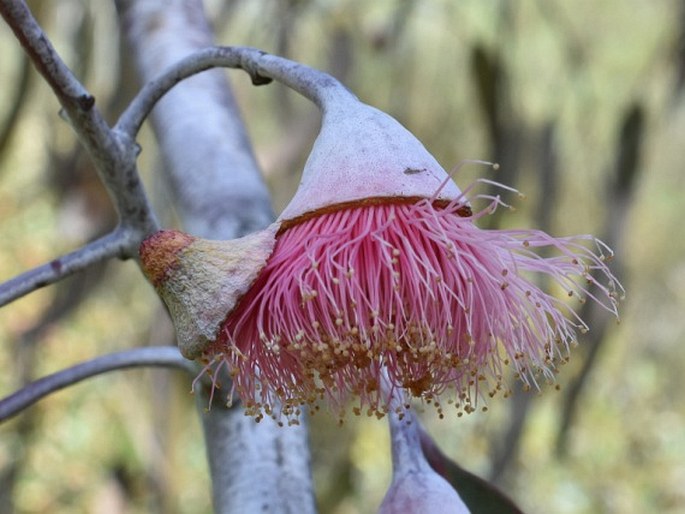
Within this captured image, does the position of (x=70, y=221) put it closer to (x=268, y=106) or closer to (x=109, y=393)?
(x=268, y=106)

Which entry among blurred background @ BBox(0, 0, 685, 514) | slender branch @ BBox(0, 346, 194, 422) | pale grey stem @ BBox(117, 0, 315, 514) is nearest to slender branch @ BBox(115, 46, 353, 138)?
pale grey stem @ BBox(117, 0, 315, 514)

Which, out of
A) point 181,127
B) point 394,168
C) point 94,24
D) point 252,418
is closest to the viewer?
point 394,168

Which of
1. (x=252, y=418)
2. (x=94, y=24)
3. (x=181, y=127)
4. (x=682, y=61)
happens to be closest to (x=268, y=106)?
(x=94, y=24)

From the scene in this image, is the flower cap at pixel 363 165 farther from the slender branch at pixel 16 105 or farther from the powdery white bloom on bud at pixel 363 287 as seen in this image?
the slender branch at pixel 16 105

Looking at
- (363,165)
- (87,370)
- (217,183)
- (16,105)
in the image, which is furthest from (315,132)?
(363,165)

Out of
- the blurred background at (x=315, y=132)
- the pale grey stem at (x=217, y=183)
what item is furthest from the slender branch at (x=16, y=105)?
the pale grey stem at (x=217, y=183)

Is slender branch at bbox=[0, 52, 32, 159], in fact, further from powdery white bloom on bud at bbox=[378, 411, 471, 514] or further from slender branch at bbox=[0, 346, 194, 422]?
powdery white bloom on bud at bbox=[378, 411, 471, 514]
